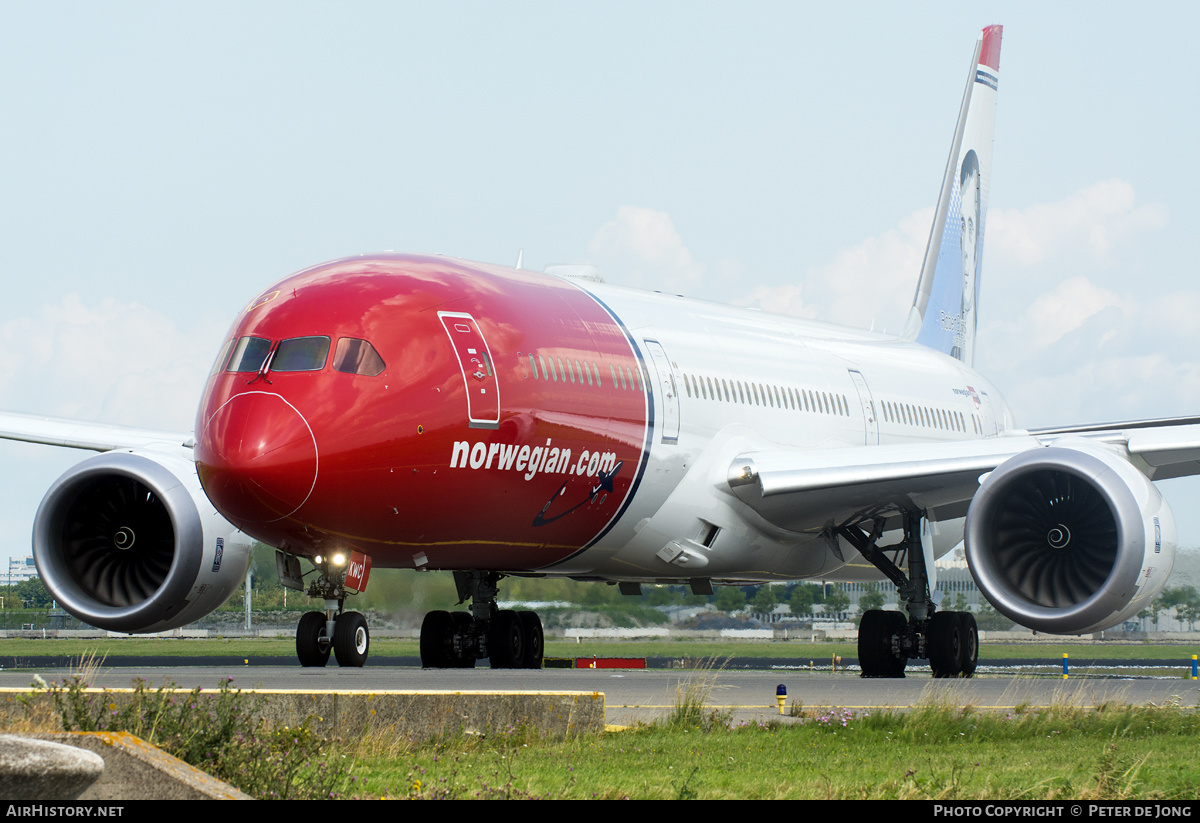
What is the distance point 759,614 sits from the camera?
137ft

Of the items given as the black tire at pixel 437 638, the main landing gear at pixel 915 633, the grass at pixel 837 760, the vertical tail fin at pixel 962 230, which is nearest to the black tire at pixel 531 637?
the black tire at pixel 437 638

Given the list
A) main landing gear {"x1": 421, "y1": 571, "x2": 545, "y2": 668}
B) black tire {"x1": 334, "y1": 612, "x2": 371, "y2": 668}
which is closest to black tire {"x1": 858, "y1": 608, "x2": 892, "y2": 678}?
main landing gear {"x1": 421, "y1": 571, "x2": 545, "y2": 668}

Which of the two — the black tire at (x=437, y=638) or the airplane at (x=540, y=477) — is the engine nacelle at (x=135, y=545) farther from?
the black tire at (x=437, y=638)

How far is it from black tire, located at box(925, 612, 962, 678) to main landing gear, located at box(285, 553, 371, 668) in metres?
6.96

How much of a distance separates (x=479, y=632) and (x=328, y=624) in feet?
10.5

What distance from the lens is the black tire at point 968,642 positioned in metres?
18.5

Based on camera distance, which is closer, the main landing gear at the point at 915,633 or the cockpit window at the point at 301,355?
the cockpit window at the point at 301,355

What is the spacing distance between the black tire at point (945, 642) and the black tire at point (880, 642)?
0.42 meters

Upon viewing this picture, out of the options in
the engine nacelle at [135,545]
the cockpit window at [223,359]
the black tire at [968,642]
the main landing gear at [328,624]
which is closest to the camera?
the cockpit window at [223,359]

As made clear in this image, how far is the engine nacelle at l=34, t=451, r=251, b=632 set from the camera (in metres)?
15.8

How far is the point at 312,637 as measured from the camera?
49.2 ft

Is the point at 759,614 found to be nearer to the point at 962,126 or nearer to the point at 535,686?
the point at 962,126

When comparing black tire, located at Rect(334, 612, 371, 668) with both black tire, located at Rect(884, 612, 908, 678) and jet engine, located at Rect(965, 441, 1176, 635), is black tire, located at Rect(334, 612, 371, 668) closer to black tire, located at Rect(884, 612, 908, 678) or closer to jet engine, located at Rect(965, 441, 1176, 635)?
jet engine, located at Rect(965, 441, 1176, 635)
